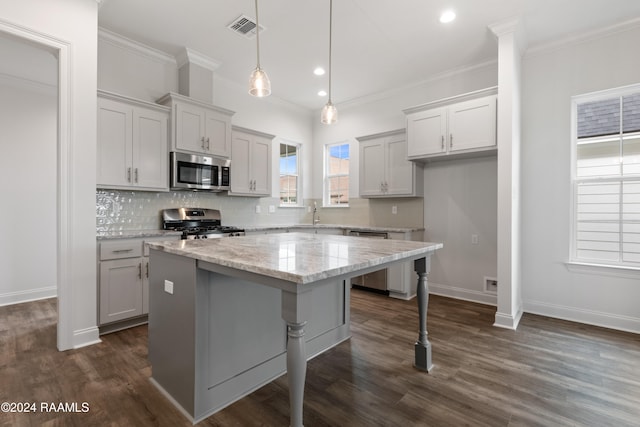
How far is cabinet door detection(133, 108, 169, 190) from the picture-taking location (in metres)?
3.34

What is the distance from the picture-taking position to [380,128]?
502 cm

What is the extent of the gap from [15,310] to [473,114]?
5734 mm

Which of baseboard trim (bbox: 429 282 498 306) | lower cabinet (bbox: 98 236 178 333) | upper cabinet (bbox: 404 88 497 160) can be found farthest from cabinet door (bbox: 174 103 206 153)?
baseboard trim (bbox: 429 282 498 306)

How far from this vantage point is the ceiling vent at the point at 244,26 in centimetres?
314

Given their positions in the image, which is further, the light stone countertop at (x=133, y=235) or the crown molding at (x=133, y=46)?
the crown molding at (x=133, y=46)

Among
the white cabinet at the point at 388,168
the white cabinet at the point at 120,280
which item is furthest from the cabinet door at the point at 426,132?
the white cabinet at the point at 120,280

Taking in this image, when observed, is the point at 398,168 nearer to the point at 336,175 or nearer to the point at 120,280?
the point at 336,175

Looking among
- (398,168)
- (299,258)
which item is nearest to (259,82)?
(299,258)

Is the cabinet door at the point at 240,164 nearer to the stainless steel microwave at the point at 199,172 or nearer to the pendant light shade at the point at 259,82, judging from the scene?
the stainless steel microwave at the point at 199,172

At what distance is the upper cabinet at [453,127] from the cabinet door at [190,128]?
2.65 metres

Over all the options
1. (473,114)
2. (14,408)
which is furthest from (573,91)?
(14,408)

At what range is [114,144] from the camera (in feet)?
10.4

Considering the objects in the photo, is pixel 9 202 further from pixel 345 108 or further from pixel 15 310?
pixel 345 108

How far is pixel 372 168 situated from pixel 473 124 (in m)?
1.54
